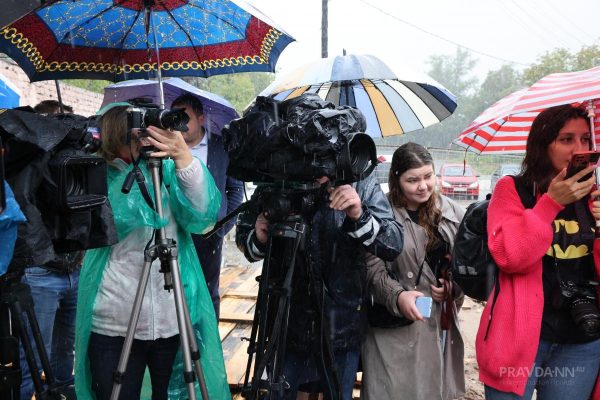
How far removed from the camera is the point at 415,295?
1.91 metres

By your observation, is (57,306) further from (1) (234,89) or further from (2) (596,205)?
(1) (234,89)

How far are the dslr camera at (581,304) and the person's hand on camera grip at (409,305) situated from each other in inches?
18.6

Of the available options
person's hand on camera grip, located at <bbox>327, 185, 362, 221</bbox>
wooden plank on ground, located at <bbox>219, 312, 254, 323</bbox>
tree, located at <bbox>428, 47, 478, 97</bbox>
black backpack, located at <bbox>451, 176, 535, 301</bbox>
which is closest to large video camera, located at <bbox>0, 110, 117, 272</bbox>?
person's hand on camera grip, located at <bbox>327, 185, 362, 221</bbox>

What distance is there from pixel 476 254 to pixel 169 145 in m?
1.17

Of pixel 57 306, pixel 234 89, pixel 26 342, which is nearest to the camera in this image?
pixel 26 342

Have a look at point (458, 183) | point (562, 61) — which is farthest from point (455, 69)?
point (458, 183)

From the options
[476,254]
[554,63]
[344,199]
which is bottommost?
[476,254]

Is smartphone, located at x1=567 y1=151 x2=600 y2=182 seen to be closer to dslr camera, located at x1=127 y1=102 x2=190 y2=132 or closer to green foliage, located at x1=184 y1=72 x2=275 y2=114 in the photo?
dslr camera, located at x1=127 y1=102 x2=190 y2=132

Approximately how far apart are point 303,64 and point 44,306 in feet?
5.98

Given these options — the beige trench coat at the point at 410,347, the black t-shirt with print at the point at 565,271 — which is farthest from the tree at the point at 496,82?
the black t-shirt with print at the point at 565,271

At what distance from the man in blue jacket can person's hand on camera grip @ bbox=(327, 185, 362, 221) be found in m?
1.38

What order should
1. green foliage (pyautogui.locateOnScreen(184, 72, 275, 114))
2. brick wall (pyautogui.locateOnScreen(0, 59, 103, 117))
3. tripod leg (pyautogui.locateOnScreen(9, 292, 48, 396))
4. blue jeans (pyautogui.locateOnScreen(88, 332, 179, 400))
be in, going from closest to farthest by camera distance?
tripod leg (pyautogui.locateOnScreen(9, 292, 48, 396)) < blue jeans (pyautogui.locateOnScreen(88, 332, 179, 400)) < brick wall (pyautogui.locateOnScreen(0, 59, 103, 117)) < green foliage (pyautogui.locateOnScreen(184, 72, 275, 114))

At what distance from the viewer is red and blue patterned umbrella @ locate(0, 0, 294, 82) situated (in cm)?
242

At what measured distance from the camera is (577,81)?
69.1 inches
